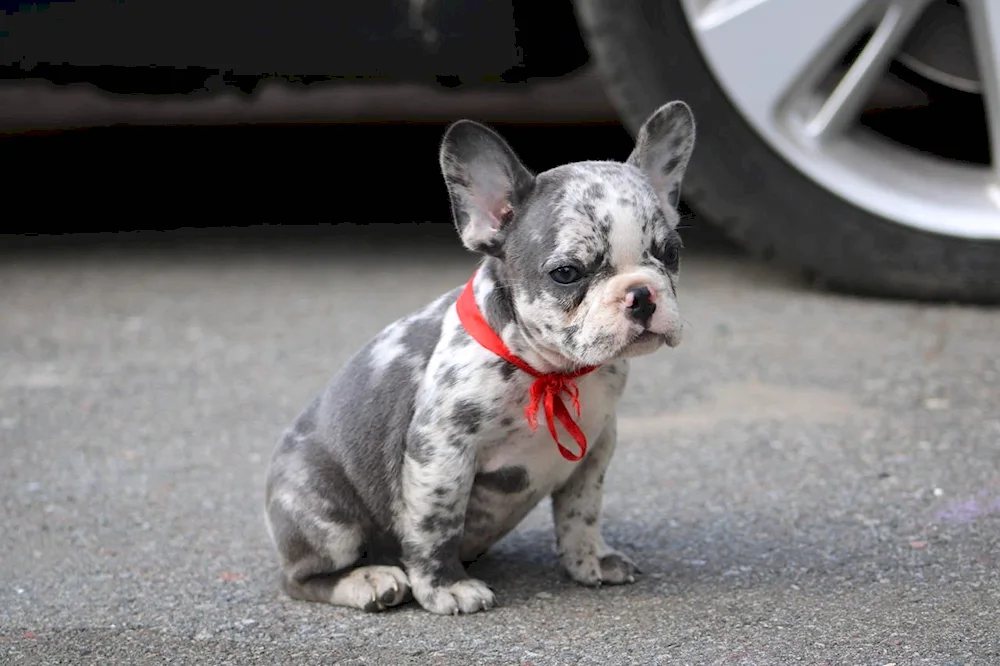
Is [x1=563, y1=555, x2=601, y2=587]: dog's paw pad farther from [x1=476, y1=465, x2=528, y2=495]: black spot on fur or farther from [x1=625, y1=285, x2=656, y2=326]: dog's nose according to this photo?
[x1=625, y1=285, x2=656, y2=326]: dog's nose

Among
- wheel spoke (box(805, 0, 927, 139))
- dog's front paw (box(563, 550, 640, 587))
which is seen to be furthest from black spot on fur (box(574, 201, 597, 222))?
wheel spoke (box(805, 0, 927, 139))

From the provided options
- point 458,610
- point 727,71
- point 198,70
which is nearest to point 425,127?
point 198,70

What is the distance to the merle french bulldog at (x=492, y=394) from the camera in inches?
107

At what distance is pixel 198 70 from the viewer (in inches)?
208

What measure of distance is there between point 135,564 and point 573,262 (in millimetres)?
1283

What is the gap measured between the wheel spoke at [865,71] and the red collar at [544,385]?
2.15 metres

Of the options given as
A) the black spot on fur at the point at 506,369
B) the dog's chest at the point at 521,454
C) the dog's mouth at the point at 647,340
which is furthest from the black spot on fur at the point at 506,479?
the dog's mouth at the point at 647,340

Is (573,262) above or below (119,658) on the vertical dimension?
above

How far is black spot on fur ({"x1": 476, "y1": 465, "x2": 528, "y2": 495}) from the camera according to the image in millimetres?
2939

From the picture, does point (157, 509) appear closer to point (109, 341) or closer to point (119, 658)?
point (119, 658)

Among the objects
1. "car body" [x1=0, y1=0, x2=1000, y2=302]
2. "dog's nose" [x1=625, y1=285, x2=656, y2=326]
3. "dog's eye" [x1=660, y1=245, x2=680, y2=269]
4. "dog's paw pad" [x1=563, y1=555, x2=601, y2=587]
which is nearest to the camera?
"dog's nose" [x1=625, y1=285, x2=656, y2=326]

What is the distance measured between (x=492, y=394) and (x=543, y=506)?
3.12ft

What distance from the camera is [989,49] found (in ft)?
15.0

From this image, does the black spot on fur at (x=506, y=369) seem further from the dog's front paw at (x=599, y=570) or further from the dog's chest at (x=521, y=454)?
the dog's front paw at (x=599, y=570)
